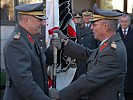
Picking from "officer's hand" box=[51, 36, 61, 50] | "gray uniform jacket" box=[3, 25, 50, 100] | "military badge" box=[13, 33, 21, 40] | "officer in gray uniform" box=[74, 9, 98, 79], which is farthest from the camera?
"officer in gray uniform" box=[74, 9, 98, 79]

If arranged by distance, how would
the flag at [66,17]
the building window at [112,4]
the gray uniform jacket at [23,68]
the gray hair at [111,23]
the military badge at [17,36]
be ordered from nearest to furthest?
1. the gray uniform jacket at [23,68]
2. the military badge at [17,36]
3. the gray hair at [111,23]
4. the flag at [66,17]
5. the building window at [112,4]

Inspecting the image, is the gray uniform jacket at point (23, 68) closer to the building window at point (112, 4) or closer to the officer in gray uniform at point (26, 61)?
the officer in gray uniform at point (26, 61)

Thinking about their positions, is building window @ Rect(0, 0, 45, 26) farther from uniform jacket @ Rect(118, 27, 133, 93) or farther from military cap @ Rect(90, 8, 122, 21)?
Answer: military cap @ Rect(90, 8, 122, 21)

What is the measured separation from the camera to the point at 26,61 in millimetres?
3639

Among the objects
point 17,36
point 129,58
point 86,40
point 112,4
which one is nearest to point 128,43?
point 129,58

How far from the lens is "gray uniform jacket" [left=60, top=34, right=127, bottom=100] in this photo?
11.8ft

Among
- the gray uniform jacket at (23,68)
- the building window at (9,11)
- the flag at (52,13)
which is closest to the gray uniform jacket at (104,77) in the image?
the gray uniform jacket at (23,68)


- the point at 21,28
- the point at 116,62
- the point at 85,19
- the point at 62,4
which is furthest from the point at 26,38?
the point at 85,19

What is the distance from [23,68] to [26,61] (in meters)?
0.09

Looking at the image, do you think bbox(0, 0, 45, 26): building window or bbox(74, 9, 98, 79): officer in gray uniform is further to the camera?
bbox(0, 0, 45, 26): building window

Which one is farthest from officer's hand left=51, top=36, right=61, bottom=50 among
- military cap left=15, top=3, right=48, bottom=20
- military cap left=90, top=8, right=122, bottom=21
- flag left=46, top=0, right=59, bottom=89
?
flag left=46, top=0, right=59, bottom=89

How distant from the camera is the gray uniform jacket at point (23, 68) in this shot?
3578mm

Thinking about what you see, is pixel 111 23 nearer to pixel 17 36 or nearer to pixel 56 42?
pixel 56 42

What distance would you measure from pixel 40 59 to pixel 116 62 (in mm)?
817
